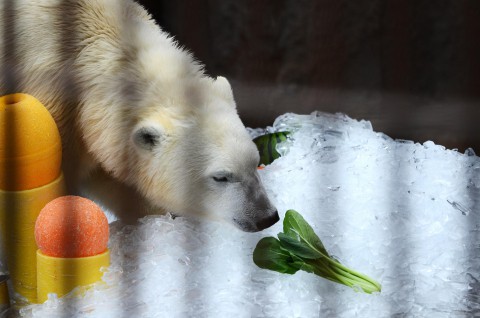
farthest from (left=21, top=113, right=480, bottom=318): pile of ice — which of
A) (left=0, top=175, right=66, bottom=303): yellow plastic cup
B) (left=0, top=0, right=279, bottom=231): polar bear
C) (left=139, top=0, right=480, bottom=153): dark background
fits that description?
(left=139, top=0, right=480, bottom=153): dark background

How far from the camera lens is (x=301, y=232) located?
7.85 feet

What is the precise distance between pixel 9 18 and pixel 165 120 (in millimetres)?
663

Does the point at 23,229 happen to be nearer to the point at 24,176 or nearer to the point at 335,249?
the point at 24,176

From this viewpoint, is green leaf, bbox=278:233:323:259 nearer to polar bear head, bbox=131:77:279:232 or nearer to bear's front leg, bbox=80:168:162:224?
polar bear head, bbox=131:77:279:232

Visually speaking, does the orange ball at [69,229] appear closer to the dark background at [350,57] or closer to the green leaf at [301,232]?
the green leaf at [301,232]

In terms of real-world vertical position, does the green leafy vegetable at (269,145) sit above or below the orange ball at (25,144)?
below

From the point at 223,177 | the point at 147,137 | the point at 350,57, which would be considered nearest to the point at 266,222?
the point at 223,177

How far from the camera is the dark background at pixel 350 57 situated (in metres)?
3.59

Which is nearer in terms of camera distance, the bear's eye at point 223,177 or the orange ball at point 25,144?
the orange ball at point 25,144

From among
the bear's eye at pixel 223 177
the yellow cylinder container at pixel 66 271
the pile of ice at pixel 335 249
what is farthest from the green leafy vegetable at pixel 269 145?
the yellow cylinder container at pixel 66 271

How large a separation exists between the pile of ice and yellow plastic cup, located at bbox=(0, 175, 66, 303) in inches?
9.4

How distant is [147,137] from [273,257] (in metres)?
0.57

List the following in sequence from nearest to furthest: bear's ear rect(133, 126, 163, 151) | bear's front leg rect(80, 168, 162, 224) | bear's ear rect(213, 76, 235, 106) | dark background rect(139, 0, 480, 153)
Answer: bear's ear rect(133, 126, 163, 151) < bear's ear rect(213, 76, 235, 106) < bear's front leg rect(80, 168, 162, 224) < dark background rect(139, 0, 480, 153)

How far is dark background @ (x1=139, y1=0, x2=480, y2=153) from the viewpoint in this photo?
11.8 ft
